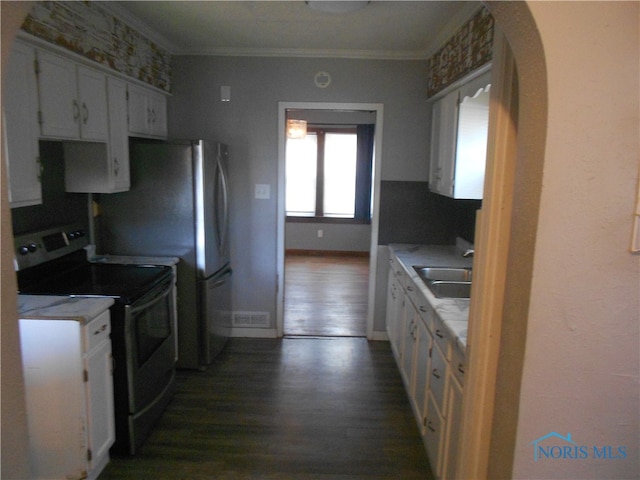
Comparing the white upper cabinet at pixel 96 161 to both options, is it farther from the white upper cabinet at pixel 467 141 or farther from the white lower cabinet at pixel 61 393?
the white upper cabinet at pixel 467 141

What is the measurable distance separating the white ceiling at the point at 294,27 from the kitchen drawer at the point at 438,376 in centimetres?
185

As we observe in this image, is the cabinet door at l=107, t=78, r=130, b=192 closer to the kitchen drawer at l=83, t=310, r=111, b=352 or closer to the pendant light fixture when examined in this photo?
the kitchen drawer at l=83, t=310, r=111, b=352

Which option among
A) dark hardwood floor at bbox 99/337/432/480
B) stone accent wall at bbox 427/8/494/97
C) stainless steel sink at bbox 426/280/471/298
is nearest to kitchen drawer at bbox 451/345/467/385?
dark hardwood floor at bbox 99/337/432/480

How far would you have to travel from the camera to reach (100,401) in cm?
215

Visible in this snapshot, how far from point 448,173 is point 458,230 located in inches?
35.6

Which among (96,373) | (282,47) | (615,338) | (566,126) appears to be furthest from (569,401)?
(282,47)

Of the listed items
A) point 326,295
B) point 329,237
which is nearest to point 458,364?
point 326,295

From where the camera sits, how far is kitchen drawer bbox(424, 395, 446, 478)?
2064 mm

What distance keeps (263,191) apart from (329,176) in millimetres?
3850

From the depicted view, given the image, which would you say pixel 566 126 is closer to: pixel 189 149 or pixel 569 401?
pixel 569 401

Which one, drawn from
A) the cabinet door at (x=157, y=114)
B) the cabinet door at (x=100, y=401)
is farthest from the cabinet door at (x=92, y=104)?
the cabinet door at (x=100, y=401)

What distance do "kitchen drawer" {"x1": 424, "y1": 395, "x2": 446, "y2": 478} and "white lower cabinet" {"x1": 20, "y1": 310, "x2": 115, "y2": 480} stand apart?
1595 mm

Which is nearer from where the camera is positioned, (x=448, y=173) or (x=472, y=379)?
(x=472, y=379)

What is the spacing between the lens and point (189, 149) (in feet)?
10.3
